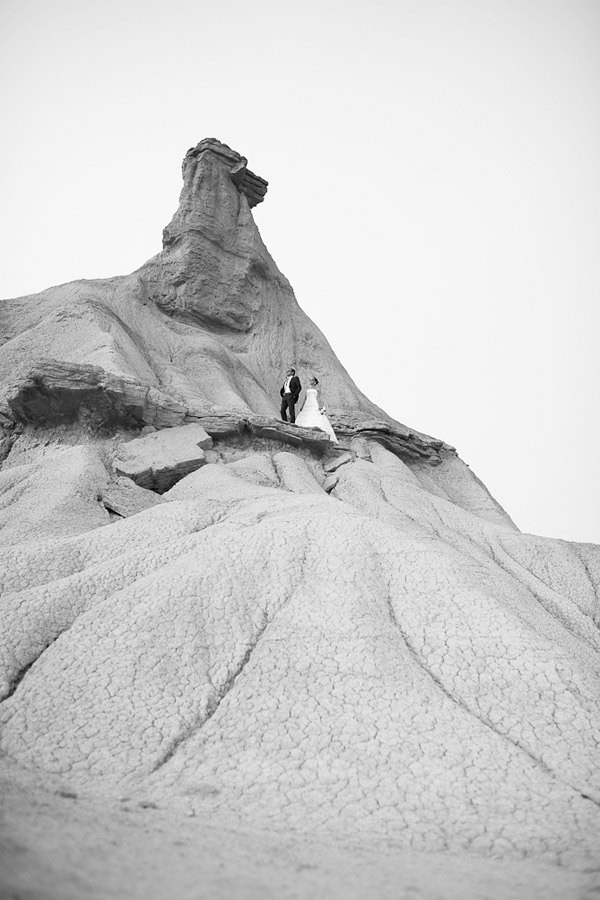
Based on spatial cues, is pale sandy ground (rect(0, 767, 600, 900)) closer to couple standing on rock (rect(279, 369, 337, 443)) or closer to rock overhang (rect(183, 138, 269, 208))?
couple standing on rock (rect(279, 369, 337, 443))

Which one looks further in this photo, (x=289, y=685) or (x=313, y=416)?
(x=313, y=416)

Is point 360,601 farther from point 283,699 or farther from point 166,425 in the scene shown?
point 166,425

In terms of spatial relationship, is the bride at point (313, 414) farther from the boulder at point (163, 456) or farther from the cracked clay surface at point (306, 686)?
the cracked clay surface at point (306, 686)

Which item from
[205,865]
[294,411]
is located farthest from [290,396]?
[205,865]

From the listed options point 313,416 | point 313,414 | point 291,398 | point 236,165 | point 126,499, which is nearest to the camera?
point 126,499

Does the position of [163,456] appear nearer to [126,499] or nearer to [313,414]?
[126,499]

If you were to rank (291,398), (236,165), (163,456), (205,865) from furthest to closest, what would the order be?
1. (236,165)
2. (291,398)
3. (163,456)
4. (205,865)

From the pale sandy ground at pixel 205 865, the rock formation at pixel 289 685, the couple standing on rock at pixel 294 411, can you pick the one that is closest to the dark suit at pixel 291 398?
the couple standing on rock at pixel 294 411

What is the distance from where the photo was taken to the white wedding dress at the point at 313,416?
1467 cm

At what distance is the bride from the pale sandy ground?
11.6 metres

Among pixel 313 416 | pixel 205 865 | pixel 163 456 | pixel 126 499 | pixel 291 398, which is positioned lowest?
pixel 205 865

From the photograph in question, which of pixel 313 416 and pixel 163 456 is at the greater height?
pixel 313 416

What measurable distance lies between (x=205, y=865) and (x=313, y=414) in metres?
14.5

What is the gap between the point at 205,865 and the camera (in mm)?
1523
